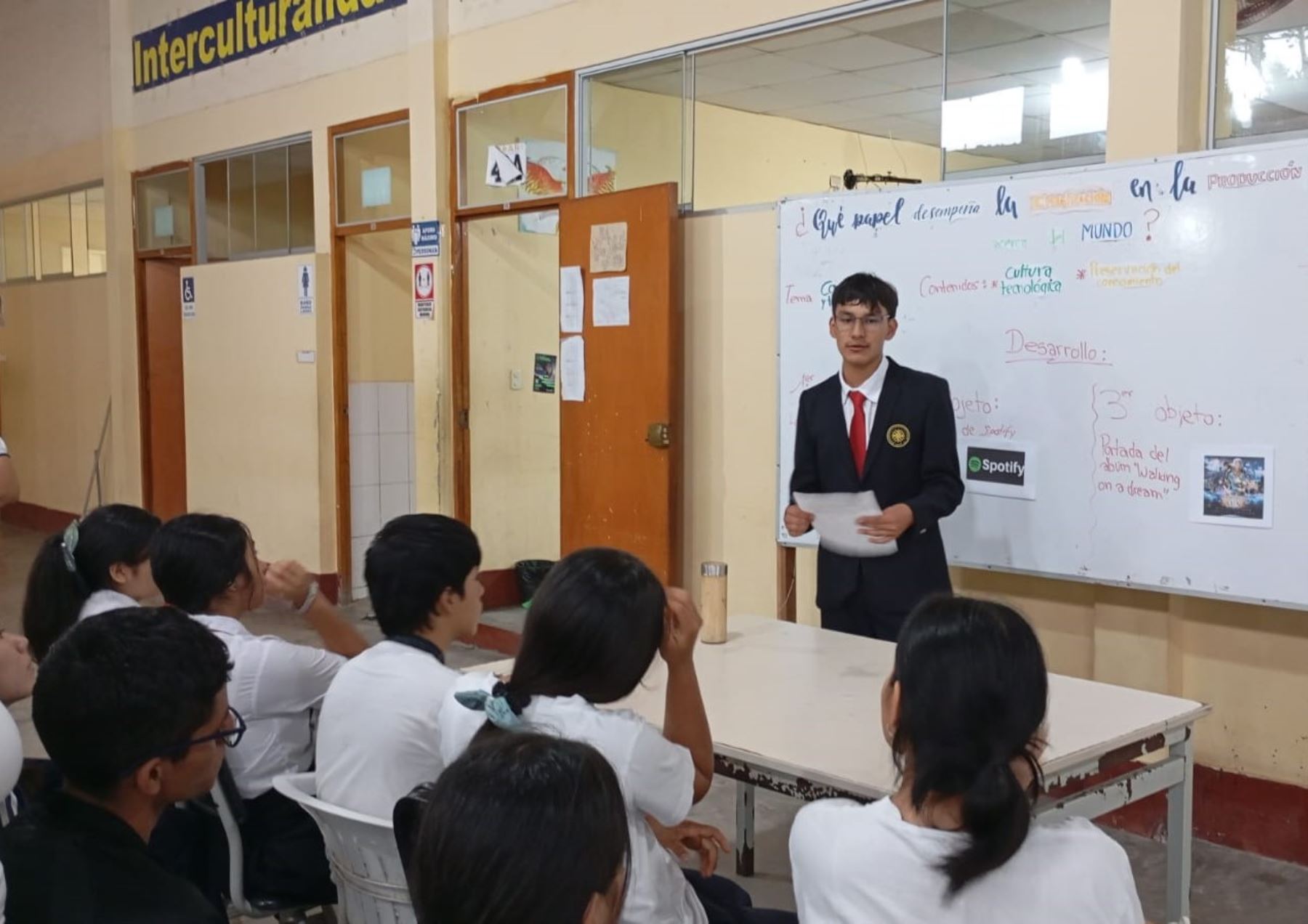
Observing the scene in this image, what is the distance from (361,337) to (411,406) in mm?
492

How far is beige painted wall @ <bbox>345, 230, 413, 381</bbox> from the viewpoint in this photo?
6328 mm

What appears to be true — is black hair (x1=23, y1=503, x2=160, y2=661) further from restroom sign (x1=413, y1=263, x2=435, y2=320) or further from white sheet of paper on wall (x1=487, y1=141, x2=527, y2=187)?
restroom sign (x1=413, y1=263, x2=435, y2=320)

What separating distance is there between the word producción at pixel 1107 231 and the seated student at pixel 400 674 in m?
→ 2.02

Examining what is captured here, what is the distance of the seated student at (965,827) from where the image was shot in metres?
1.25

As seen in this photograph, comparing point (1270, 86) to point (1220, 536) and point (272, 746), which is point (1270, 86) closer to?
point (1220, 536)

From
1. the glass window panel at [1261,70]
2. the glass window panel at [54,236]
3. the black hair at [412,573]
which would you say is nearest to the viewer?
the black hair at [412,573]

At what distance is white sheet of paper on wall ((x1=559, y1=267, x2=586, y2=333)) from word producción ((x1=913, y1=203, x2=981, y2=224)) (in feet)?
5.16

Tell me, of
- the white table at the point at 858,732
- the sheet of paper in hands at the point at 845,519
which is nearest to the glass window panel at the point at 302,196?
the sheet of paper in hands at the point at 845,519

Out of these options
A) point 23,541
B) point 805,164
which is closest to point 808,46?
point 805,164

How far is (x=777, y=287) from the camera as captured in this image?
405 cm

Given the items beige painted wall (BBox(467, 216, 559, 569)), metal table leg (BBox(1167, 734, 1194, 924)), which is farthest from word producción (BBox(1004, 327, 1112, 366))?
beige painted wall (BBox(467, 216, 559, 569))

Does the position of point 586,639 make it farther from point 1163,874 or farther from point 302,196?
point 302,196

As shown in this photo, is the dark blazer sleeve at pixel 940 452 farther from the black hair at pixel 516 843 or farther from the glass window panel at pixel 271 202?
the glass window panel at pixel 271 202

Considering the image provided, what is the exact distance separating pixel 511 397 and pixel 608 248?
149 centimetres
